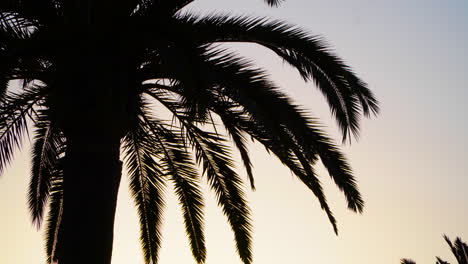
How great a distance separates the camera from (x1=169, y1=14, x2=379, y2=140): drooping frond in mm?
5668

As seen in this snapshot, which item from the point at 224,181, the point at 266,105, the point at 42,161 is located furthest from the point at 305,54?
the point at 42,161

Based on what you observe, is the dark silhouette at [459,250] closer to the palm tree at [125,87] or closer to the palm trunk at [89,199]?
the palm tree at [125,87]

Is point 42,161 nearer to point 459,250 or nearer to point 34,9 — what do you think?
point 34,9

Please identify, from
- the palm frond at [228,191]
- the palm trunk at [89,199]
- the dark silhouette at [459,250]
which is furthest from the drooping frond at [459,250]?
the palm trunk at [89,199]

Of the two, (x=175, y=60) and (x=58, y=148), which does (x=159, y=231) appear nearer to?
(x=58, y=148)

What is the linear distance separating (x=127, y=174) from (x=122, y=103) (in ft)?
9.94

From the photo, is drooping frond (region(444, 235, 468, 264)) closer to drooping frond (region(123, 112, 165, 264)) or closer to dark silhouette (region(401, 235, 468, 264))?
dark silhouette (region(401, 235, 468, 264))

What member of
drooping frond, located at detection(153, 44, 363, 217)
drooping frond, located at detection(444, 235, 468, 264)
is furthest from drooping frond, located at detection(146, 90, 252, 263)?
drooping frond, located at detection(444, 235, 468, 264)

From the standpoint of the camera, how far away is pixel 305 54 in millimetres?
6117

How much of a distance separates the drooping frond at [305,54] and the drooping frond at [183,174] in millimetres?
2229

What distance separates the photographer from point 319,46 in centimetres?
A: 627

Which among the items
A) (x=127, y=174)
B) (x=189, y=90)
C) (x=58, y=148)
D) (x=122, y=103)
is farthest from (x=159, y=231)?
(x=189, y=90)

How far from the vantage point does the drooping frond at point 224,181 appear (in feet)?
25.0

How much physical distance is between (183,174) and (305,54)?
10.6 ft
